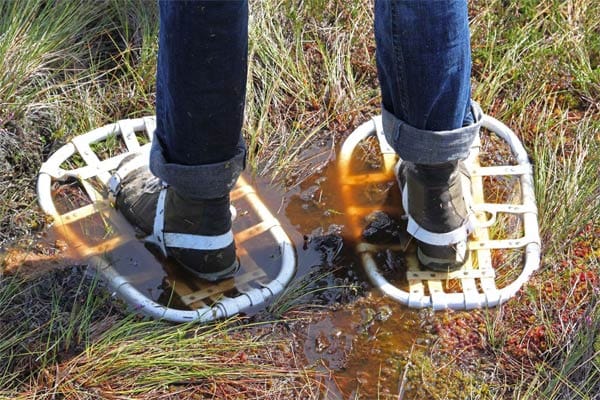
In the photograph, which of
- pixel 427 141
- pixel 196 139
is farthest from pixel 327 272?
pixel 196 139

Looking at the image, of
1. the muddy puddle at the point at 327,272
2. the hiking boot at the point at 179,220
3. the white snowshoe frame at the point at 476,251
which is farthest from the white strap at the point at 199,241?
the white snowshoe frame at the point at 476,251

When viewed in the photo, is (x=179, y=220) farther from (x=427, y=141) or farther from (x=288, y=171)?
(x=427, y=141)

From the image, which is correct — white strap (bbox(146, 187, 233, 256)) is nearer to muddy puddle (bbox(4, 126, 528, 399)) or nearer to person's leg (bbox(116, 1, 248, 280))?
person's leg (bbox(116, 1, 248, 280))

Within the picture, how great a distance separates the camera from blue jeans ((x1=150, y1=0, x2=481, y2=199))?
72.1 inches

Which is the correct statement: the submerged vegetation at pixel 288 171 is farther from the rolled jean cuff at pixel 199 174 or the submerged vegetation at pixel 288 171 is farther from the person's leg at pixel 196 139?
the rolled jean cuff at pixel 199 174

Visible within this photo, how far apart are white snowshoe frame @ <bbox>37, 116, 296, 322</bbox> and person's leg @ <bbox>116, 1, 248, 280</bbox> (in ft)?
0.33

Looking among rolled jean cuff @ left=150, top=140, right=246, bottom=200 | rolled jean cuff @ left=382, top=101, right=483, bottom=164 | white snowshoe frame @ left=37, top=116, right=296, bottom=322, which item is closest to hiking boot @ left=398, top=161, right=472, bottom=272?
rolled jean cuff @ left=382, top=101, right=483, bottom=164

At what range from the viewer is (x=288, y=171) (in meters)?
2.84

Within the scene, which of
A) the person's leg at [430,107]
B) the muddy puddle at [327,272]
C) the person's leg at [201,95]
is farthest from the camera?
the muddy puddle at [327,272]

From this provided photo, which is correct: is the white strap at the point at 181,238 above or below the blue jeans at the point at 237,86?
below

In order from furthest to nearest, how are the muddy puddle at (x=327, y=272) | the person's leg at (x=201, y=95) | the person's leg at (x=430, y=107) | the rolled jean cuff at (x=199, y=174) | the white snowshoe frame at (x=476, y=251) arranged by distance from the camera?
1. the white snowshoe frame at (x=476, y=251)
2. the muddy puddle at (x=327, y=272)
3. the rolled jean cuff at (x=199, y=174)
4. the person's leg at (x=430, y=107)
5. the person's leg at (x=201, y=95)

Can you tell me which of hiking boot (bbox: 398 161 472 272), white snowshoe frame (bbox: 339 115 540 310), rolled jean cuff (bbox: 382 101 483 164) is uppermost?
rolled jean cuff (bbox: 382 101 483 164)

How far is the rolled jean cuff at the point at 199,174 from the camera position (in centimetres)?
211

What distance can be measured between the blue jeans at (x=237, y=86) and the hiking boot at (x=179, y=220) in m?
0.11
